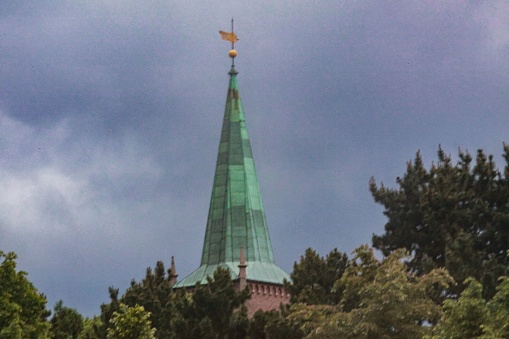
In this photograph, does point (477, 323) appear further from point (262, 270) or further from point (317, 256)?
point (262, 270)

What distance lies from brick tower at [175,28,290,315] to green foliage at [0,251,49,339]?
39.1ft

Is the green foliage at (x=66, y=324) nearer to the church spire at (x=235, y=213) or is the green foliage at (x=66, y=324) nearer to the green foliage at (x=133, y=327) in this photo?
the church spire at (x=235, y=213)

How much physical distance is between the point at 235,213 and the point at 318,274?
15.7 metres

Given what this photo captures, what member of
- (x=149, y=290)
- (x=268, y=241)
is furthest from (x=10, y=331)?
(x=268, y=241)

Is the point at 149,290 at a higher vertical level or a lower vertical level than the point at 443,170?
lower

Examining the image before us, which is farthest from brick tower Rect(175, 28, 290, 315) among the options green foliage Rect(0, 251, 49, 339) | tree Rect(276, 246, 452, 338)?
tree Rect(276, 246, 452, 338)

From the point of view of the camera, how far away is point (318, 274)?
44.2m

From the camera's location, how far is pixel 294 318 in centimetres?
4028

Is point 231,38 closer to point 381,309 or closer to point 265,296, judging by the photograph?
point 265,296

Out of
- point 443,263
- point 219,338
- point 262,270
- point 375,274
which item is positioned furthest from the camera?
point 262,270

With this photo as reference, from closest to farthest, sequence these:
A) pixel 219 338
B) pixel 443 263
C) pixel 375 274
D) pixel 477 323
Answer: pixel 477 323 → pixel 375 274 → pixel 219 338 → pixel 443 263

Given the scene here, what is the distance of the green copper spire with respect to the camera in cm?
5806

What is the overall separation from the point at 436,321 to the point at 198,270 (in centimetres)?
1994

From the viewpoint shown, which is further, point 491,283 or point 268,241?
point 268,241
